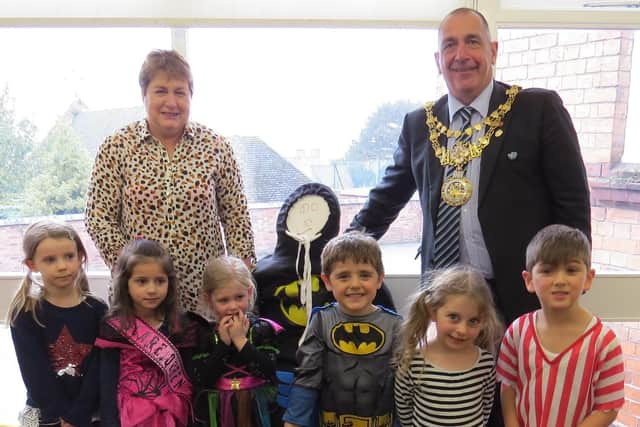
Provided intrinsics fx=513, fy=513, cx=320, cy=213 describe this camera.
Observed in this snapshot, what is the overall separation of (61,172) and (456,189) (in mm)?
1782

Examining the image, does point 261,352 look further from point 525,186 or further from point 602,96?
point 602,96

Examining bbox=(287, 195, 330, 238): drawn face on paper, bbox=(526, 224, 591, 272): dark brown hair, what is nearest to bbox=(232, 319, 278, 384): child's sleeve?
bbox=(287, 195, 330, 238): drawn face on paper

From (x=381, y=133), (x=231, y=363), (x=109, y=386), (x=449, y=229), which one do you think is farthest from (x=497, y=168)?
(x=109, y=386)

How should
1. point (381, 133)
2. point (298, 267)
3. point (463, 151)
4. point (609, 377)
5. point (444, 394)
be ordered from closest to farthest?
1. point (609, 377)
2. point (444, 394)
3. point (463, 151)
4. point (298, 267)
5. point (381, 133)

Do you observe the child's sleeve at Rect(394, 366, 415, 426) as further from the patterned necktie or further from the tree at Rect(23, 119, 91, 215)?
the tree at Rect(23, 119, 91, 215)

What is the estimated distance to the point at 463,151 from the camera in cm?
166

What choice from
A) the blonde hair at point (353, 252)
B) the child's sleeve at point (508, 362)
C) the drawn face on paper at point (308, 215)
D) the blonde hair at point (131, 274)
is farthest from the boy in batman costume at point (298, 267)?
the child's sleeve at point (508, 362)

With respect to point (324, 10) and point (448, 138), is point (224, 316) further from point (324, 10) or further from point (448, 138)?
point (324, 10)

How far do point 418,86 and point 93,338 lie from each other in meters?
1.66

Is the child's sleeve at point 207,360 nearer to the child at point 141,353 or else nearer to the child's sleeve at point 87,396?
the child at point 141,353

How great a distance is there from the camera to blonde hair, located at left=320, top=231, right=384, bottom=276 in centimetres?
156

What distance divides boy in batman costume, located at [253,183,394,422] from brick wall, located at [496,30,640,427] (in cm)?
102

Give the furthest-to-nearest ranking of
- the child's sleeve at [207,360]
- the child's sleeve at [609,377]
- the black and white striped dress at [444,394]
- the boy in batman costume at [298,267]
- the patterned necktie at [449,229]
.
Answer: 1. the boy in batman costume at [298,267]
2. the patterned necktie at [449,229]
3. the child's sleeve at [207,360]
4. the black and white striped dress at [444,394]
5. the child's sleeve at [609,377]

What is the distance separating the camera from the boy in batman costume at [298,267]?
6.00 feet
